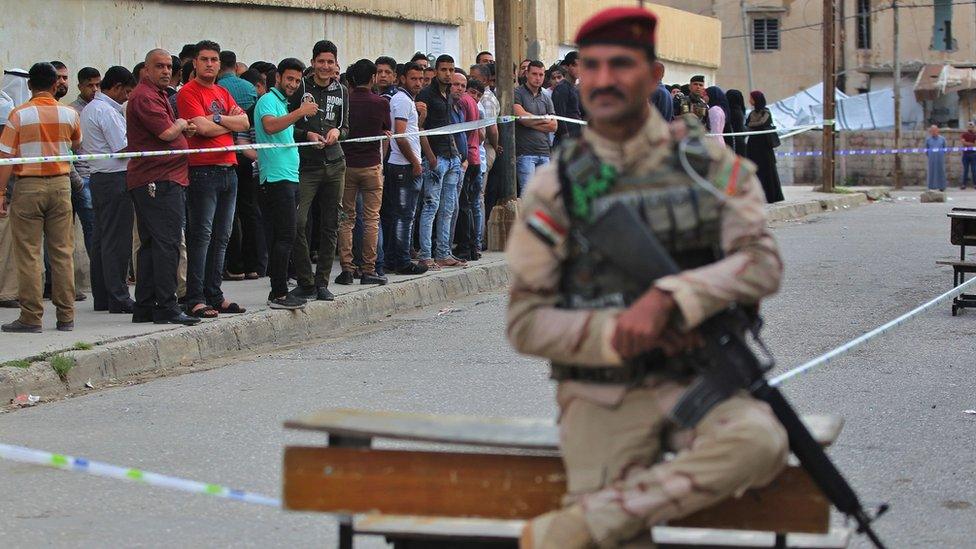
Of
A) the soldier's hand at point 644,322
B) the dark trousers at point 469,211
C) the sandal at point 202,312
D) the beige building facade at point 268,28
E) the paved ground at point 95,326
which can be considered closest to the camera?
the soldier's hand at point 644,322

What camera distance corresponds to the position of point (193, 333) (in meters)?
9.84

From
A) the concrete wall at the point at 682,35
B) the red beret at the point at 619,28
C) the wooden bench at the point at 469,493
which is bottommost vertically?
the wooden bench at the point at 469,493

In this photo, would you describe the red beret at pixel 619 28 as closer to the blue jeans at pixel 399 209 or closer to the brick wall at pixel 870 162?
the blue jeans at pixel 399 209

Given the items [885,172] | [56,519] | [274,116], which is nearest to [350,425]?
[56,519]

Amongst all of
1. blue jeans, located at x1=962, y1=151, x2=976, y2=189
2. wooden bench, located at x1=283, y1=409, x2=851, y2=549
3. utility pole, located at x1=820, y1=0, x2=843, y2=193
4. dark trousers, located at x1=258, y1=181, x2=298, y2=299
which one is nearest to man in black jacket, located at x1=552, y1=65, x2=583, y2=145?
dark trousers, located at x1=258, y1=181, x2=298, y2=299

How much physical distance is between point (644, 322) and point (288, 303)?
7943 millimetres

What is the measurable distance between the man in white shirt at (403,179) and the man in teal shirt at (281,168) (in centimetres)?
188

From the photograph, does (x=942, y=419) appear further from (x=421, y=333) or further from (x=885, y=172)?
(x=885, y=172)

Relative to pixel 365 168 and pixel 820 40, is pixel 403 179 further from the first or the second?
pixel 820 40

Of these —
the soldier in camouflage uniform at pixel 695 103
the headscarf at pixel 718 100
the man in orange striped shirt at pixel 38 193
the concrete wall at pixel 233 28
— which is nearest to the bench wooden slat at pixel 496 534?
the man in orange striped shirt at pixel 38 193

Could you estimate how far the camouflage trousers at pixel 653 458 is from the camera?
3.25 metres

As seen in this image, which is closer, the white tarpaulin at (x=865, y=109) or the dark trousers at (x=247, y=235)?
the dark trousers at (x=247, y=235)

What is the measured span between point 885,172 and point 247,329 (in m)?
37.5

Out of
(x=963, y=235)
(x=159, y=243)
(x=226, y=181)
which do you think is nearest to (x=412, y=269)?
(x=226, y=181)
